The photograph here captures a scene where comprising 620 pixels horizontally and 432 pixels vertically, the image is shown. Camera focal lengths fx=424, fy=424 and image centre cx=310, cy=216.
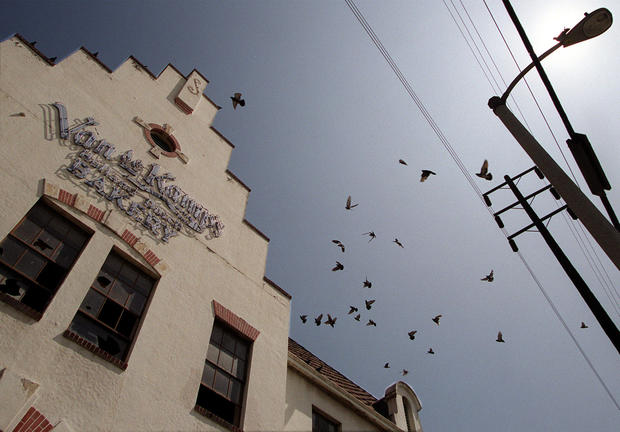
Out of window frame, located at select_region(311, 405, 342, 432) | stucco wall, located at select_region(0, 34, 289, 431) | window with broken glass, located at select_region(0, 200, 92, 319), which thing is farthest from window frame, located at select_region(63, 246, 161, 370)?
window frame, located at select_region(311, 405, 342, 432)

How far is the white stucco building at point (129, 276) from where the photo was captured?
6.70m

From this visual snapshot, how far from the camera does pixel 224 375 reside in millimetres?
9109

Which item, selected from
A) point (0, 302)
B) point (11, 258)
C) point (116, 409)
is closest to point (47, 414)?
point (116, 409)

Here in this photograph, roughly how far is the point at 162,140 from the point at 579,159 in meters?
9.77

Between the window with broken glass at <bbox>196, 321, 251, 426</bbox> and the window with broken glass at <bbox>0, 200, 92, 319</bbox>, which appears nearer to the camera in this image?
the window with broken glass at <bbox>0, 200, 92, 319</bbox>

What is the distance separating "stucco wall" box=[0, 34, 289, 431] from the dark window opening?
15.2 inches

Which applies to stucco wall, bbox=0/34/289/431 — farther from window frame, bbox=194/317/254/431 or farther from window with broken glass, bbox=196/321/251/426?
window with broken glass, bbox=196/321/251/426

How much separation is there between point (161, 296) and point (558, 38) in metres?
9.17

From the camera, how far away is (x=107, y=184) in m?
9.15

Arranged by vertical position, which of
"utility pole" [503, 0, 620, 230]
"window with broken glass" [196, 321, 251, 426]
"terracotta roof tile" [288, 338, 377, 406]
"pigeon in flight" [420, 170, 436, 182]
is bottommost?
"window with broken glass" [196, 321, 251, 426]

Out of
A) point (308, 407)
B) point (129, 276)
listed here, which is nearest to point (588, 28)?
point (129, 276)

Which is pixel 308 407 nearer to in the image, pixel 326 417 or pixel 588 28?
pixel 326 417

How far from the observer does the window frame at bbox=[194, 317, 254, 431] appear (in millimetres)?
8211

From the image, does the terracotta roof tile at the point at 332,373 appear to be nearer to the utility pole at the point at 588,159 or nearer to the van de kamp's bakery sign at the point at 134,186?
the van de kamp's bakery sign at the point at 134,186
